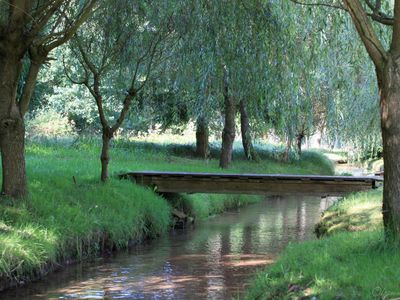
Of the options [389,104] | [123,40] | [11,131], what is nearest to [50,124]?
[123,40]

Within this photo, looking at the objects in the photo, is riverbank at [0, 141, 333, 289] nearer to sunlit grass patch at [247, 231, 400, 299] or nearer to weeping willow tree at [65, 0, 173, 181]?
weeping willow tree at [65, 0, 173, 181]

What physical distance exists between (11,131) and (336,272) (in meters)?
6.02

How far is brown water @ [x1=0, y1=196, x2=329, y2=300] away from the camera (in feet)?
29.6

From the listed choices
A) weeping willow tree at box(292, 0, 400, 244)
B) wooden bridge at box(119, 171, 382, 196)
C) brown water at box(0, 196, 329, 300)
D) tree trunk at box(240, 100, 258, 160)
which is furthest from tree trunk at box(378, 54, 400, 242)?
wooden bridge at box(119, 171, 382, 196)

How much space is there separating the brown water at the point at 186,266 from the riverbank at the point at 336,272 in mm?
1339

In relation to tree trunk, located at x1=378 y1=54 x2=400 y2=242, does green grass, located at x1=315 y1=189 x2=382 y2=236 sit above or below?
below

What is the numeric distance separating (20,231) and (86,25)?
233 inches

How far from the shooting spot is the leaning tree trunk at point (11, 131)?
10133 millimetres

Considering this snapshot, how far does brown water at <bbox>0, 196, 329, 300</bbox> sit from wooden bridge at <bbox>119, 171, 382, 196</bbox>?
0.99 metres

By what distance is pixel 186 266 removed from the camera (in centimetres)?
1105

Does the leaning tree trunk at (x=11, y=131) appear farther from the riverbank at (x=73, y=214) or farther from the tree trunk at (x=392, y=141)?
the tree trunk at (x=392, y=141)

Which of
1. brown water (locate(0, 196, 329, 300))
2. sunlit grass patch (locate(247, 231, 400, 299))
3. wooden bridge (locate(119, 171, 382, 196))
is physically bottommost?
brown water (locate(0, 196, 329, 300))

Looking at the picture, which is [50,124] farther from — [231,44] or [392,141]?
[392,141]

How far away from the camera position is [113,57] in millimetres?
13898
